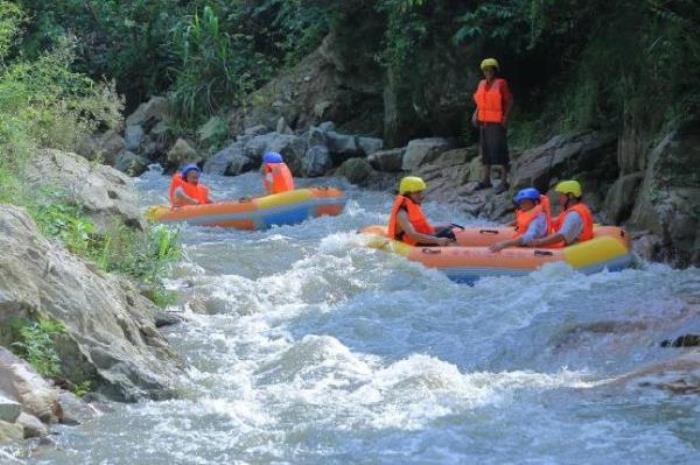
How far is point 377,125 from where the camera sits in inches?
768

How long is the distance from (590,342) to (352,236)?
166 inches

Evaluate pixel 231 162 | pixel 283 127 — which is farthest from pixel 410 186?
pixel 283 127

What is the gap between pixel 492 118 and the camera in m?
15.6

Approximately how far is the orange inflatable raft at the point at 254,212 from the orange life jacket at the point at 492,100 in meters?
2.25

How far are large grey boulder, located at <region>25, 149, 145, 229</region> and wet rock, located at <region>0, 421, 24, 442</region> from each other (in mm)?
3871

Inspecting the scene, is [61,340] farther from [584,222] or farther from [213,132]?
[213,132]

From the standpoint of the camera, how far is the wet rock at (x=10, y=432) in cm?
639

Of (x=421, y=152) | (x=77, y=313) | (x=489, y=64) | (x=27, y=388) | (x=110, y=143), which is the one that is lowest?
(x=27, y=388)

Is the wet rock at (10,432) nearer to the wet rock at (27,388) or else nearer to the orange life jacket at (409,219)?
the wet rock at (27,388)

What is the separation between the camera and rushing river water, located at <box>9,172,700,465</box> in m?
6.80

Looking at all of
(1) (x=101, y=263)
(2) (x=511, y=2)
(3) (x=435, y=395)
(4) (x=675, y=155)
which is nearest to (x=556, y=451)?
(3) (x=435, y=395)

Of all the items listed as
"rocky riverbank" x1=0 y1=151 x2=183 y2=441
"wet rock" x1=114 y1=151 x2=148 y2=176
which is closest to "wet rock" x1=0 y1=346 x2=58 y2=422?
"rocky riverbank" x1=0 y1=151 x2=183 y2=441

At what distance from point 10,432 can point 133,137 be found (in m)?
15.8

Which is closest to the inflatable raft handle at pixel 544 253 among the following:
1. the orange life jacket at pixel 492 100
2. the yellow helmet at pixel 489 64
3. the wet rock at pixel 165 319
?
the wet rock at pixel 165 319
